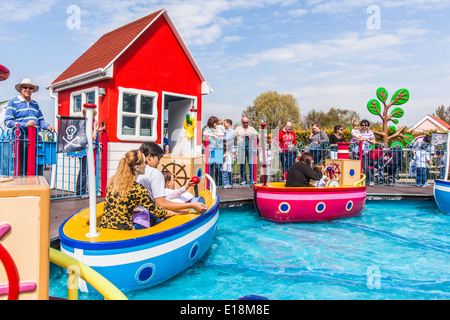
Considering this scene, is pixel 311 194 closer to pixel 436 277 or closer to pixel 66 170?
pixel 436 277

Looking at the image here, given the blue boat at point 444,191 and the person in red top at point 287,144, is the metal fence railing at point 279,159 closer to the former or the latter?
the person in red top at point 287,144

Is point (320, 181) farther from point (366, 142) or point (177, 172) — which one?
point (366, 142)

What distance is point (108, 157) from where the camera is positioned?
8359mm

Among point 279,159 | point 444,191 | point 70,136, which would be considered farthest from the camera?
point 279,159

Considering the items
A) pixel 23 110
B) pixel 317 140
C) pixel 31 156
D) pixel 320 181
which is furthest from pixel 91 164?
pixel 317 140

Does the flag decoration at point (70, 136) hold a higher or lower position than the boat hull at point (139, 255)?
higher

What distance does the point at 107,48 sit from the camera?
981 cm

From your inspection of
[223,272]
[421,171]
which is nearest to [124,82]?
[223,272]

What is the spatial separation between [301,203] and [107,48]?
7042 mm

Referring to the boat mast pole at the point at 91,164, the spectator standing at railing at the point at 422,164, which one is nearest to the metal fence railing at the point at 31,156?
the boat mast pole at the point at 91,164

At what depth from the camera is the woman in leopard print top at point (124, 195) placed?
3.69 meters

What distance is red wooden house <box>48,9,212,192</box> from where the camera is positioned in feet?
28.0

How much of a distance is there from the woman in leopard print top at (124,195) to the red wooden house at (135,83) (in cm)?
438

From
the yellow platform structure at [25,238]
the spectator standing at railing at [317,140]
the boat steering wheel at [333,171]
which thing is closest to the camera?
the yellow platform structure at [25,238]
